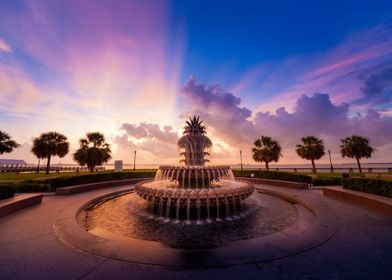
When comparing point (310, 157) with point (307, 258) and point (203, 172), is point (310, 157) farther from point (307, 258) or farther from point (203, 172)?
point (307, 258)

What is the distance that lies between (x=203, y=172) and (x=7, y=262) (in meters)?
7.58

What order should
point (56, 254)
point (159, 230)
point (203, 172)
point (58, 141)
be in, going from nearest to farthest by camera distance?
point (56, 254) < point (159, 230) < point (203, 172) < point (58, 141)

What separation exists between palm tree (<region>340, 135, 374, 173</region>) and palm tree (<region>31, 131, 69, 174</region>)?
65503 millimetres

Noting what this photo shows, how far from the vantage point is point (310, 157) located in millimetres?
40781

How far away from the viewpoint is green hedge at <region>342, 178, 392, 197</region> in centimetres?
995

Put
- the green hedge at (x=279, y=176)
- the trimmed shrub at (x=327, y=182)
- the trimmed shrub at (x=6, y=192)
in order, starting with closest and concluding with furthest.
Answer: the trimmed shrub at (x=6, y=192) < the trimmed shrub at (x=327, y=182) < the green hedge at (x=279, y=176)

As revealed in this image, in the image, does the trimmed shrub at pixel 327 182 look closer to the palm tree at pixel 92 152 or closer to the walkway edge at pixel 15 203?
the walkway edge at pixel 15 203

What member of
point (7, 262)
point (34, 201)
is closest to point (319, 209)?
point (7, 262)

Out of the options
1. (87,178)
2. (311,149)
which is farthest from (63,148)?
(311,149)

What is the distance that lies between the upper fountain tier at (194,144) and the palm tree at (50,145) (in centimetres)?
3995

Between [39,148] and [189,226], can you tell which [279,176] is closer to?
[189,226]

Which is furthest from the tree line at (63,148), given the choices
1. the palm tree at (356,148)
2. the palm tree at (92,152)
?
the palm tree at (356,148)

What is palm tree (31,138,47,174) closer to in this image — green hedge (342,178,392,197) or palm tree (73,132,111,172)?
→ palm tree (73,132,111,172)

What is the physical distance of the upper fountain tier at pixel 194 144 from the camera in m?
12.3
